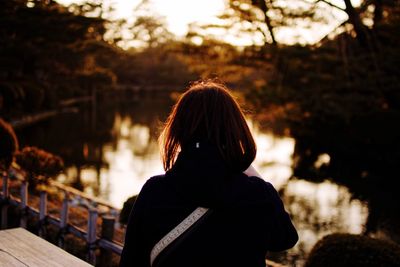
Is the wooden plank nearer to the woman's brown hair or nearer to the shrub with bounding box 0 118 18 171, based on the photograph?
the woman's brown hair

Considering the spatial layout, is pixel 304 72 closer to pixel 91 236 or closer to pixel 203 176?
pixel 91 236

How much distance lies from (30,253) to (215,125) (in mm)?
1564

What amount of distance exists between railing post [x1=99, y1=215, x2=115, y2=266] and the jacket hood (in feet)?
9.93

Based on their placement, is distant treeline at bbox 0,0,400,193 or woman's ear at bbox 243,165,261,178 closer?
woman's ear at bbox 243,165,261,178

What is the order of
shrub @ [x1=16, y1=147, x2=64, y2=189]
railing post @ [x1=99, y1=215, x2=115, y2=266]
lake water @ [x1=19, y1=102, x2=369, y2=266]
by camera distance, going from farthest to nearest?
lake water @ [x1=19, y1=102, x2=369, y2=266]
shrub @ [x1=16, y1=147, x2=64, y2=189]
railing post @ [x1=99, y1=215, x2=115, y2=266]

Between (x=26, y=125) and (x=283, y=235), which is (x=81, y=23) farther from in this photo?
(x=283, y=235)

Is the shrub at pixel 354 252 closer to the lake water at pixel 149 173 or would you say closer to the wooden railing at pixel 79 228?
the wooden railing at pixel 79 228

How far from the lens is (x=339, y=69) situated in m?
13.2

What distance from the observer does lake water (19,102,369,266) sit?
10.5m

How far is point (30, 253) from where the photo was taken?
245 centimetres

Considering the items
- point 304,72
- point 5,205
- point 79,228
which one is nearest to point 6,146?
point 5,205

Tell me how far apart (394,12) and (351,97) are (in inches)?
105

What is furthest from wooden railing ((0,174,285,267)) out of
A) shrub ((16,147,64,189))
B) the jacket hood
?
shrub ((16,147,64,189))

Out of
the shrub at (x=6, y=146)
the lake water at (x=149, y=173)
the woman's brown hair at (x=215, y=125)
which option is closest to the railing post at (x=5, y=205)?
the lake water at (x=149, y=173)
